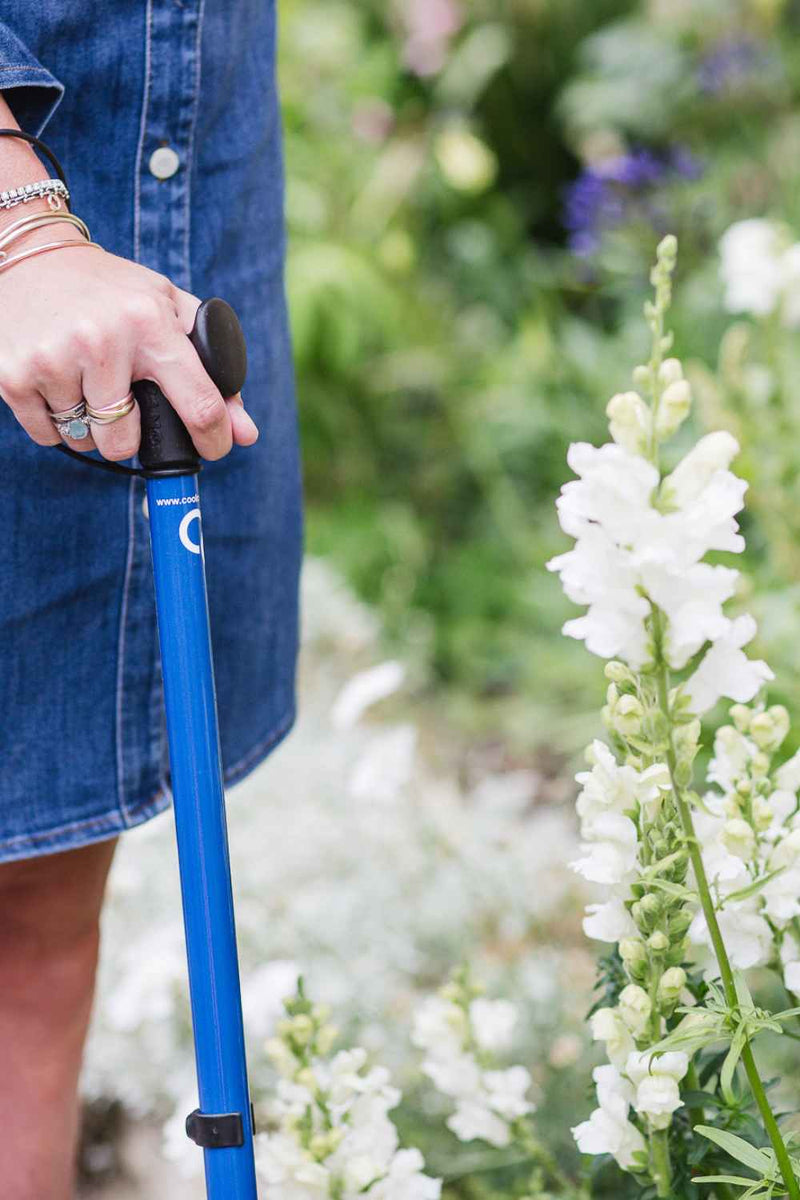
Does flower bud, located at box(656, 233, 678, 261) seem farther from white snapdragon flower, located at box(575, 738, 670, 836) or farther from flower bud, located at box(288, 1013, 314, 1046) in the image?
flower bud, located at box(288, 1013, 314, 1046)

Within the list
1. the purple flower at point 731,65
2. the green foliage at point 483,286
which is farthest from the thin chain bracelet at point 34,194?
the purple flower at point 731,65

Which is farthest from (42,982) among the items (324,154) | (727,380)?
(324,154)

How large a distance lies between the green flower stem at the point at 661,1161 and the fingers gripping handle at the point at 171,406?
0.51 metres

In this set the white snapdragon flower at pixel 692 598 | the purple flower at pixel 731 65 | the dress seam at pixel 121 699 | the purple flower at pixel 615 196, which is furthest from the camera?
the purple flower at pixel 731 65

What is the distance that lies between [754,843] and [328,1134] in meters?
0.38

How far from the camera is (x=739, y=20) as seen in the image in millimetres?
3527

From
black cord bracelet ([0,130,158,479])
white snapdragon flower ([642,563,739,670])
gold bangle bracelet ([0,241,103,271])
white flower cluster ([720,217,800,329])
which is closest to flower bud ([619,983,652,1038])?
white snapdragon flower ([642,563,739,670])

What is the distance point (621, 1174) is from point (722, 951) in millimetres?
463

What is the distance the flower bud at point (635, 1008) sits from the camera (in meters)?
0.74

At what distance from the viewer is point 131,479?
968 millimetres

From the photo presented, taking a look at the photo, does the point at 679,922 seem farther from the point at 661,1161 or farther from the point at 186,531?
the point at 186,531

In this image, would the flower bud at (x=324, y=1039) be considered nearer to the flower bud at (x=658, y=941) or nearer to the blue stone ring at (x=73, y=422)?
the flower bud at (x=658, y=941)

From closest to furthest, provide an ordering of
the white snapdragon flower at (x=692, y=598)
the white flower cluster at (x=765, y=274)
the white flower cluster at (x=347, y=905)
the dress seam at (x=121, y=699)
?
the white snapdragon flower at (x=692, y=598) → the dress seam at (x=121, y=699) → the white flower cluster at (x=347, y=905) → the white flower cluster at (x=765, y=274)

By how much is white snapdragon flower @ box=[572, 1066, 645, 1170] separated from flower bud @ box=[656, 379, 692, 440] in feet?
1.30
